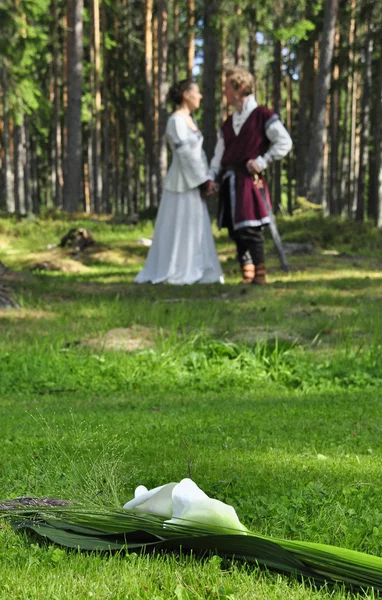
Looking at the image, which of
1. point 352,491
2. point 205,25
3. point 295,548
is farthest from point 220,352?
point 205,25

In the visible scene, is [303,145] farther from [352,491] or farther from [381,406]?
[352,491]

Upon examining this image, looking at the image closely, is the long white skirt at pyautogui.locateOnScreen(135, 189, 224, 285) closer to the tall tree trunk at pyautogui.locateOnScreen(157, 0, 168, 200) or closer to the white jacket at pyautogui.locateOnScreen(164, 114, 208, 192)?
the white jacket at pyautogui.locateOnScreen(164, 114, 208, 192)

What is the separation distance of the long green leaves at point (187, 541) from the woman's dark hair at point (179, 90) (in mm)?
9629

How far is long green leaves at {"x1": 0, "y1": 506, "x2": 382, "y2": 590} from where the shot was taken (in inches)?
103

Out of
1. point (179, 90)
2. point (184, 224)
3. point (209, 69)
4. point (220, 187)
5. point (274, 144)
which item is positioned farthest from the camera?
point (209, 69)

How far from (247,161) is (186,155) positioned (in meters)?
1.24

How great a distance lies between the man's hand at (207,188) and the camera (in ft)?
40.5

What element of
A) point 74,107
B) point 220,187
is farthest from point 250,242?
point 74,107

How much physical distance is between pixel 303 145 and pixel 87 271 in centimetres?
2440

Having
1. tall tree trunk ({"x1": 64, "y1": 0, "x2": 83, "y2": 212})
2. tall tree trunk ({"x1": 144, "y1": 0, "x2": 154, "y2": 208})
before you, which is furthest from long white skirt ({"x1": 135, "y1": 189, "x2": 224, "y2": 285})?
tall tree trunk ({"x1": 144, "y1": 0, "x2": 154, "y2": 208})

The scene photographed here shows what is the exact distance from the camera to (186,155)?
12.5 metres

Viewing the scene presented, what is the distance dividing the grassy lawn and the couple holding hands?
65 cm

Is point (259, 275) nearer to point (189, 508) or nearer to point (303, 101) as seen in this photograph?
point (189, 508)

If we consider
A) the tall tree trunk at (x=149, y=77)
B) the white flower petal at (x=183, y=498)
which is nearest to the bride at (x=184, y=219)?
the white flower petal at (x=183, y=498)
